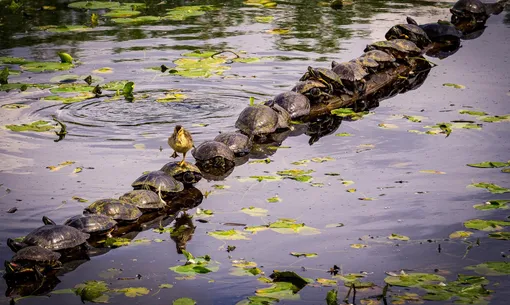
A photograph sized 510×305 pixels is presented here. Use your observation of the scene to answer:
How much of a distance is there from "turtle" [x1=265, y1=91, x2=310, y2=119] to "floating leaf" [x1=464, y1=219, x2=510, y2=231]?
11.3 ft

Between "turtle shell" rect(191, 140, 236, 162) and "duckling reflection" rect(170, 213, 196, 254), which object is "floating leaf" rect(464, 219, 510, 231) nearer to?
"duckling reflection" rect(170, 213, 196, 254)

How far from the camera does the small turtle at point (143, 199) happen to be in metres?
6.79

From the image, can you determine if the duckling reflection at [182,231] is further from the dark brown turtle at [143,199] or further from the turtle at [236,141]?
the turtle at [236,141]

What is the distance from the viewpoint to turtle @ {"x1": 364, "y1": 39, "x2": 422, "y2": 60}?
38.9ft

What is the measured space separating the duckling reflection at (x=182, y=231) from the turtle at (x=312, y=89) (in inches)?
142

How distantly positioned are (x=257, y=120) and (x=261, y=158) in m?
0.65

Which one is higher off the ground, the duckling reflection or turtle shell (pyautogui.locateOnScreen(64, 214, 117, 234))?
turtle shell (pyautogui.locateOnScreen(64, 214, 117, 234))

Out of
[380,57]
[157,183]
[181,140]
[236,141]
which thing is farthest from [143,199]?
[380,57]

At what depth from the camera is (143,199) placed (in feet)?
22.3

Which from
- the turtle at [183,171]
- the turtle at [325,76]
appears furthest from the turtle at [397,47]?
the turtle at [183,171]

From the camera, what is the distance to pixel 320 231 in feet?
21.0

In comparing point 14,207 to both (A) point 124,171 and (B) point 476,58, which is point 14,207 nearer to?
(A) point 124,171

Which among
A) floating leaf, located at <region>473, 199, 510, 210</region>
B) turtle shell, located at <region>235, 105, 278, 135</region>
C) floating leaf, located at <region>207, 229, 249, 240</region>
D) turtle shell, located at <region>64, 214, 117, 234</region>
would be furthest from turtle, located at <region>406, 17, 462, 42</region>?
turtle shell, located at <region>64, 214, 117, 234</region>

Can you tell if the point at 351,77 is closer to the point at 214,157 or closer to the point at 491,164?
the point at 491,164
